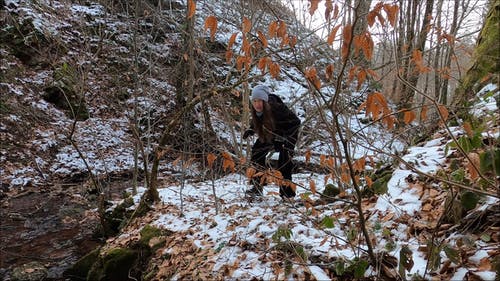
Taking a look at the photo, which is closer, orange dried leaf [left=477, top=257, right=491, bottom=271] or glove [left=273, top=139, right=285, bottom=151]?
orange dried leaf [left=477, top=257, right=491, bottom=271]

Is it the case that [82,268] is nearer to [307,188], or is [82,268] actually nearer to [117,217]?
[117,217]

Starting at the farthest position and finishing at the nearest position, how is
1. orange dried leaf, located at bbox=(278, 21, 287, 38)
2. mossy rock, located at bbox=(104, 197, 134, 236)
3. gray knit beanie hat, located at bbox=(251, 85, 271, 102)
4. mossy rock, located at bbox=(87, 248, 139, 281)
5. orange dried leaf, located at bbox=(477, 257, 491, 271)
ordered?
1. mossy rock, located at bbox=(104, 197, 134, 236)
2. gray knit beanie hat, located at bbox=(251, 85, 271, 102)
3. mossy rock, located at bbox=(87, 248, 139, 281)
4. orange dried leaf, located at bbox=(278, 21, 287, 38)
5. orange dried leaf, located at bbox=(477, 257, 491, 271)

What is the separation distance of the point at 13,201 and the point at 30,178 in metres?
1.16

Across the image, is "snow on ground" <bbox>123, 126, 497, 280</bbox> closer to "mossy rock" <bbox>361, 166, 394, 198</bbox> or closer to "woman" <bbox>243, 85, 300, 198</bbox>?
"mossy rock" <bbox>361, 166, 394, 198</bbox>

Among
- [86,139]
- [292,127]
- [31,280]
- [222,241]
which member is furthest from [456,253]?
[86,139]

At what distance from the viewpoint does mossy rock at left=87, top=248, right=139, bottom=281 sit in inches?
167

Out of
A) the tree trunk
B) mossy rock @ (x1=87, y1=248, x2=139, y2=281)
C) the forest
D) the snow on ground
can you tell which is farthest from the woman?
the tree trunk

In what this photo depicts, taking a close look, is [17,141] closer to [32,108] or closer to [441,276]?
[32,108]

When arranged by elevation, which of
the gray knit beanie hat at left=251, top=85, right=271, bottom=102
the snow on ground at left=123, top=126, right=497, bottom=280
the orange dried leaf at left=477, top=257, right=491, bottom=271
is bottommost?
the snow on ground at left=123, top=126, right=497, bottom=280

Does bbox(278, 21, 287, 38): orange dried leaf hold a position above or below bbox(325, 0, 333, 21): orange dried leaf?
below

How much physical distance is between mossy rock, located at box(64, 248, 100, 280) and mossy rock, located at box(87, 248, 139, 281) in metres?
0.27

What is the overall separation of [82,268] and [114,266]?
0.74 m

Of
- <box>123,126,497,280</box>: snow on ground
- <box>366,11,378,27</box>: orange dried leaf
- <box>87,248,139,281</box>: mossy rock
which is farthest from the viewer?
<box>87,248,139,281</box>: mossy rock

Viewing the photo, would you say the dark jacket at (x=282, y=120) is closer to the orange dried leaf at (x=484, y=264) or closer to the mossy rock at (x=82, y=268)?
the orange dried leaf at (x=484, y=264)
